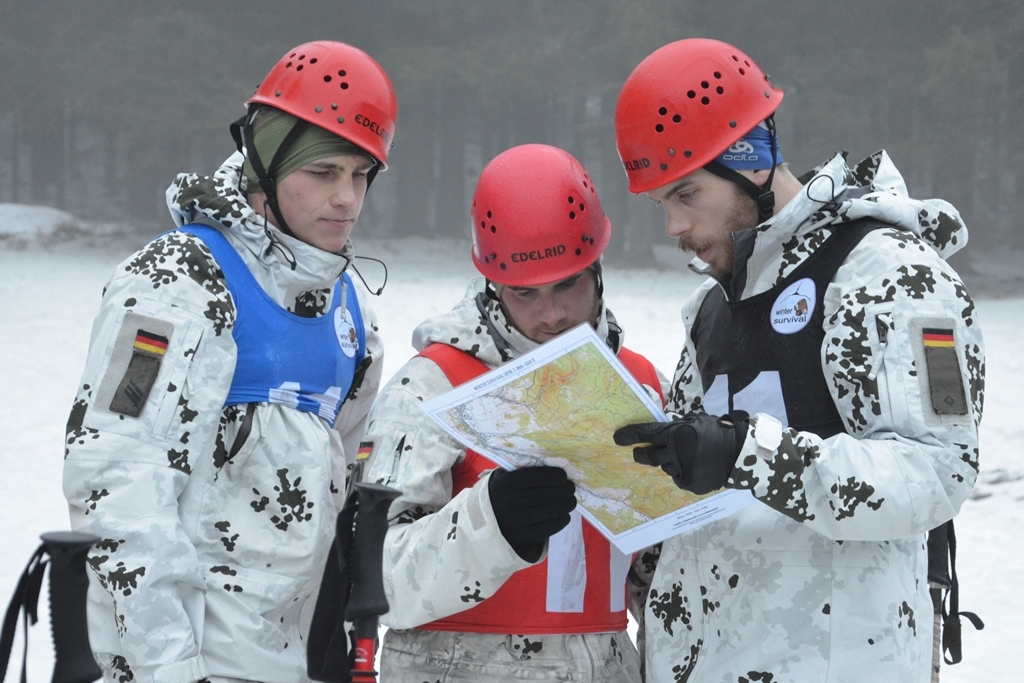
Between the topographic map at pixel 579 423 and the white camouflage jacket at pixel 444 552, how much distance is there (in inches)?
8.3

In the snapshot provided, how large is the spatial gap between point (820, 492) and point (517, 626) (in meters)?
0.87

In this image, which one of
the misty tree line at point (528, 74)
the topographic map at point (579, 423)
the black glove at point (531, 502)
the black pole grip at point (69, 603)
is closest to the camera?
the black pole grip at point (69, 603)

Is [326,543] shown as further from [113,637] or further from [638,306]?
[638,306]

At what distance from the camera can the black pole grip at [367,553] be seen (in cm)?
186

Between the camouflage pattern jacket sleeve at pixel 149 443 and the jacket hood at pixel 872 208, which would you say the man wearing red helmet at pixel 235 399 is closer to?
the camouflage pattern jacket sleeve at pixel 149 443

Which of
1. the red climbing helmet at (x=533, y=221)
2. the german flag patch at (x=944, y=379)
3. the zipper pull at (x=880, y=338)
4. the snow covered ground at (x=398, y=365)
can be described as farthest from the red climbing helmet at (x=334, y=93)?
the snow covered ground at (x=398, y=365)

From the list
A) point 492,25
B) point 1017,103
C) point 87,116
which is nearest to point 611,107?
point 492,25

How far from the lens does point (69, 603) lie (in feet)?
5.19

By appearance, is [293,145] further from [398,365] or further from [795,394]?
[398,365]

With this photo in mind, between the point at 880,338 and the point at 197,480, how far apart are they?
1665mm

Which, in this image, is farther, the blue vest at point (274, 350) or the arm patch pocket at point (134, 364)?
the blue vest at point (274, 350)

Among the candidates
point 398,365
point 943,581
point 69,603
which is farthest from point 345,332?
point 398,365

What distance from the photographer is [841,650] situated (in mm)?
2320

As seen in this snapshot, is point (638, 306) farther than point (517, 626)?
Yes
